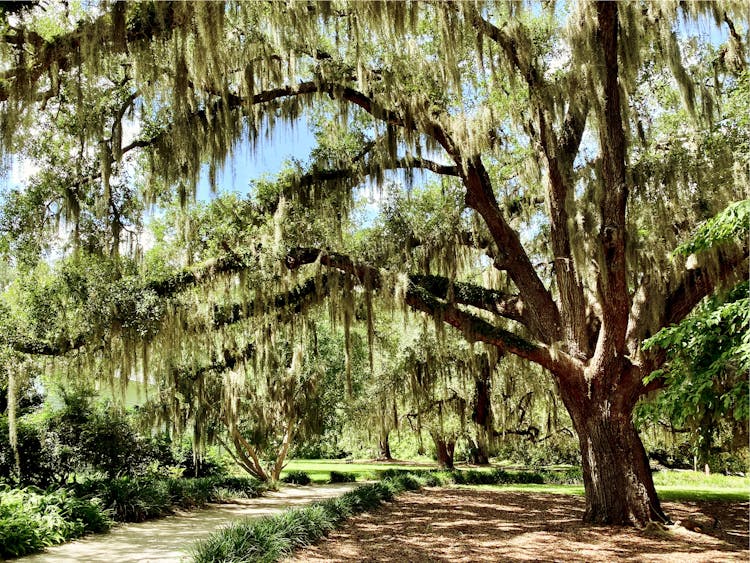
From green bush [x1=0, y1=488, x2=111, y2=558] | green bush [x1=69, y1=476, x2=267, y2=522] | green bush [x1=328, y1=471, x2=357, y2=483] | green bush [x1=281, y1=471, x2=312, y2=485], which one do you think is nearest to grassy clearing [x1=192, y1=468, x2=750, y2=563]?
green bush [x1=328, y1=471, x2=357, y2=483]

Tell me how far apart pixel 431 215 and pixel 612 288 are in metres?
3.34

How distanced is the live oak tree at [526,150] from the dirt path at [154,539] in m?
3.13

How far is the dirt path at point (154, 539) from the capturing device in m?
6.10

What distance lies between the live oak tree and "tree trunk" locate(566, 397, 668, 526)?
2 centimetres

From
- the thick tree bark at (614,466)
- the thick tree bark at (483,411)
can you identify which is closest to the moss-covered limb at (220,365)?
the thick tree bark at (483,411)

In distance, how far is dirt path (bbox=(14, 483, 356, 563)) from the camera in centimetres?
610

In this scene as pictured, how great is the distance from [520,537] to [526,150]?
5.50 m

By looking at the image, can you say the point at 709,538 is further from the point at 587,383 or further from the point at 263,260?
the point at 263,260

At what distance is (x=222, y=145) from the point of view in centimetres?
686

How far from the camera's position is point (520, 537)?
6969 millimetres

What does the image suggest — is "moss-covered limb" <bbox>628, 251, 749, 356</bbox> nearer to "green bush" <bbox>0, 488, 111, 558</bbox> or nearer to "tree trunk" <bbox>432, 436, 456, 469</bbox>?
"green bush" <bbox>0, 488, 111, 558</bbox>

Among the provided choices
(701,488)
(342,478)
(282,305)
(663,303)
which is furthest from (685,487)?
(282,305)

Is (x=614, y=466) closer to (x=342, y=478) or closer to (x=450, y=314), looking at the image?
(x=450, y=314)

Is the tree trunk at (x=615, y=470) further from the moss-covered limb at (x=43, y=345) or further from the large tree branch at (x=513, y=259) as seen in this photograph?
the moss-covered limb at (x=43, y=345)
